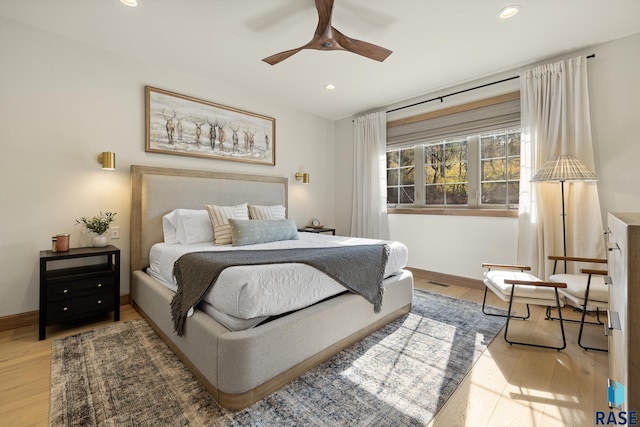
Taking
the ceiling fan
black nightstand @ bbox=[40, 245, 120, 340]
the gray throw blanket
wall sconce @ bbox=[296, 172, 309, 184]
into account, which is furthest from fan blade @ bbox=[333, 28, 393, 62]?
black nightstand @ bbox=[40, 245, 120, 340]

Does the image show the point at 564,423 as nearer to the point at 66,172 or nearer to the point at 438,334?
the point at 438,334

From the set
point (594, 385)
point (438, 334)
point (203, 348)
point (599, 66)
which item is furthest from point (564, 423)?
point (599, 66)

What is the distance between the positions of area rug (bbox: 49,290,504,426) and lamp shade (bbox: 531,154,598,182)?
147 cm

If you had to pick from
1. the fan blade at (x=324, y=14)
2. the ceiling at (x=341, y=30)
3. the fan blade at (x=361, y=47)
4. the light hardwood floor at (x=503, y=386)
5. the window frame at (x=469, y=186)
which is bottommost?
the light hardwood floor at (x=503, y=386)

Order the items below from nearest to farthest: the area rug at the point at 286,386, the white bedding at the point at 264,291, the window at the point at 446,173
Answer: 1. the area rug at the point at 286,386
2. the white bedding at the point at 264,291
3. the window at the point at 446,173

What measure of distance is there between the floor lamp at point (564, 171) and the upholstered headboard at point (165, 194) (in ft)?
10.9

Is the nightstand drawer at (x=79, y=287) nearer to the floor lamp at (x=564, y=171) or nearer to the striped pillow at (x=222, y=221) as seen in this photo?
the striped pillow at (x=222, y=221)

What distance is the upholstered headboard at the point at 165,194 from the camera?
2.96 metres

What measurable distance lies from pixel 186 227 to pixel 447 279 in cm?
335

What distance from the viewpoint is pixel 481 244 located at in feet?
11.6

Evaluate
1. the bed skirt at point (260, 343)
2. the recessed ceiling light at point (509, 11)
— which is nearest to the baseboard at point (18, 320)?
the bed skirt at point (260, 343)

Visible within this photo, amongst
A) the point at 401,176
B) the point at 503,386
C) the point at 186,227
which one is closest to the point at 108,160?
the point at 186,227

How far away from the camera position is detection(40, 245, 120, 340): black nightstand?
7.33 feet

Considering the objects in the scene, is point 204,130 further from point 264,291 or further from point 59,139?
point 264,291
